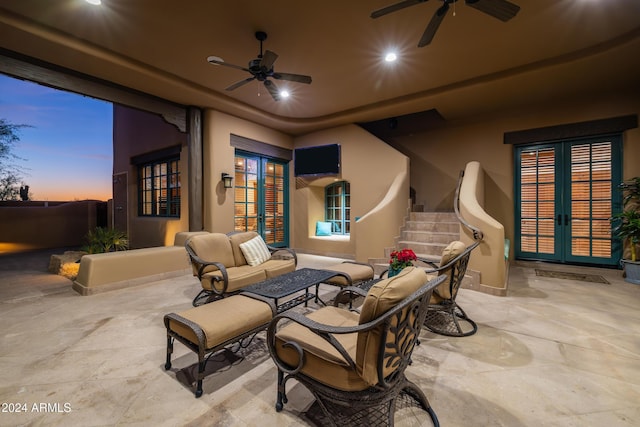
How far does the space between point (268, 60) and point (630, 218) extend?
6264 mm

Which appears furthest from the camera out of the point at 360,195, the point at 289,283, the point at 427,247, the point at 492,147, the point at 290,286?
the point at 360,195

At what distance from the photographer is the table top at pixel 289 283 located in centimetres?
253

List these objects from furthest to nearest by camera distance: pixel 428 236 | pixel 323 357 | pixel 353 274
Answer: pixel 428 236 < pixel 353 274 < pixel 323 357

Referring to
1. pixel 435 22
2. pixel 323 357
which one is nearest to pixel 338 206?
pixel 435 22

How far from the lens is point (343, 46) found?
3.72 meters

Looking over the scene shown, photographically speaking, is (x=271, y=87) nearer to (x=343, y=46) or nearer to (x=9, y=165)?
(x=343, y=46)

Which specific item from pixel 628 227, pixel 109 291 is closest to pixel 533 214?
pixel 628 227

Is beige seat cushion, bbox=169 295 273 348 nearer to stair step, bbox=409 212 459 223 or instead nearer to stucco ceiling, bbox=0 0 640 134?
stucco ceiling, bbox=0 0 640 134

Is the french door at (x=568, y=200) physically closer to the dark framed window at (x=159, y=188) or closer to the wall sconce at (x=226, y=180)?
the wall sconce at (x=226, y=180)

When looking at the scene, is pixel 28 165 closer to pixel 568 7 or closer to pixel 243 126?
pixel 243 126

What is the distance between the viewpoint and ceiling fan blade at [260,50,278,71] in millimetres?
3258

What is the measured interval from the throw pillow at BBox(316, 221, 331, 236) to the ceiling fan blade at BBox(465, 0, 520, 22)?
567 cm

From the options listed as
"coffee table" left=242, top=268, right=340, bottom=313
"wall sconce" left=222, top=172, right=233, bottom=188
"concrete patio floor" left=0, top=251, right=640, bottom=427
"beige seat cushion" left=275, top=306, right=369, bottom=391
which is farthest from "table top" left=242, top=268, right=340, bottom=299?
"wall sconce" left=222, top=172, right=233, bottom=188

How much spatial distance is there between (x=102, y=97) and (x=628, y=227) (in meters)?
8.94
